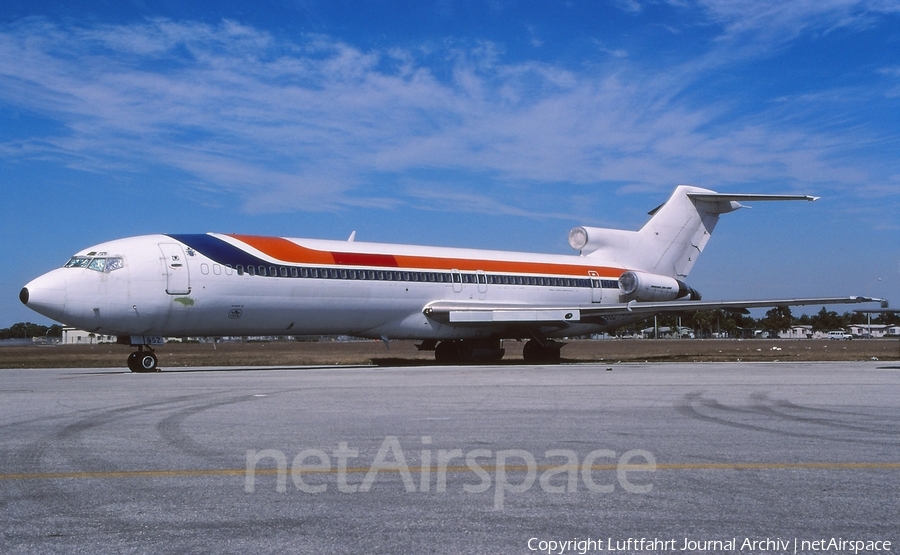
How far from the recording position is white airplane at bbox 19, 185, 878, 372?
2338 centimetres

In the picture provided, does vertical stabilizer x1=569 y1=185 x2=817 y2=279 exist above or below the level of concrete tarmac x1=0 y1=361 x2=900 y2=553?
above

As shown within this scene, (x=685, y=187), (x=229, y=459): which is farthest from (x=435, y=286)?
(x=229, y=459)

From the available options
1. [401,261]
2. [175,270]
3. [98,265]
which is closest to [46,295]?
[98,265]

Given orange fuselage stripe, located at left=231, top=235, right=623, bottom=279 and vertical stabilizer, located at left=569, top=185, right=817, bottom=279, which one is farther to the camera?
vertical stabilizer, located at left=569, top=185, right=817, bottom=279

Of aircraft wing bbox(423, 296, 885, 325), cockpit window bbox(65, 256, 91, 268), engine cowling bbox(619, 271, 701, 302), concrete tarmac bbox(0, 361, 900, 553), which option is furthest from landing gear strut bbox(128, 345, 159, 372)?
engine cowling bbox(619, 271, 701, 302)

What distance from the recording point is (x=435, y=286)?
29859 mm

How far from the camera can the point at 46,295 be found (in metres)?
22.3

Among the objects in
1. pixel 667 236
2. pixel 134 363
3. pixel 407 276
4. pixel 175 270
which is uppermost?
pixel 667 236

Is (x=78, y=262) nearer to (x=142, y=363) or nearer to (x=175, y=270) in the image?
(x=175, y=270)

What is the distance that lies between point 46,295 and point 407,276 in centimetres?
1126

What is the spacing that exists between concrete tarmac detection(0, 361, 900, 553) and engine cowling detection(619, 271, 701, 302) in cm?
2221

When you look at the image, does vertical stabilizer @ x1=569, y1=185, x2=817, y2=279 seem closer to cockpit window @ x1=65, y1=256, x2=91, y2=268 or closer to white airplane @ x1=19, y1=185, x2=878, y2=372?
white airplane @ x1=19, y1=185, x2=878, y2=372

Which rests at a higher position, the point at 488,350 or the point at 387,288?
the point at 387,288

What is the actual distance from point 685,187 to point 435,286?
1419cm
